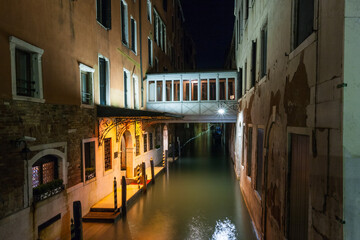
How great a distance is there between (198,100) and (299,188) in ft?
35.0

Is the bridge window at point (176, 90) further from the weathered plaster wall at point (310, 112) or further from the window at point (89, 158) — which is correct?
the weathered plaster wall at point (310, 112)

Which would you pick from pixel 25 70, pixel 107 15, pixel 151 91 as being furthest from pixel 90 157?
pixel 151 91

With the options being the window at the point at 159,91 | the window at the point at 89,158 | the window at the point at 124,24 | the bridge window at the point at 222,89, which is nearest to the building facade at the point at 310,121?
the window at the point at 89,158

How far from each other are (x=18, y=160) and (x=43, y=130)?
1.04 metres

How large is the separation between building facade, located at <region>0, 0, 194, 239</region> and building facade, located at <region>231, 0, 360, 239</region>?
5269 millimetres

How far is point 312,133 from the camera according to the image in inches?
129

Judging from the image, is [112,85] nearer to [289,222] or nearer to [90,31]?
[90,31]

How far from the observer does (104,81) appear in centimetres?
973

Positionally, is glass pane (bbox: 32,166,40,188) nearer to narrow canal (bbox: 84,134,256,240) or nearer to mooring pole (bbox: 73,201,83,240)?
mooring pole (bbox: 73,201,83,240)

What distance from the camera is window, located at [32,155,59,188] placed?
6.09 m

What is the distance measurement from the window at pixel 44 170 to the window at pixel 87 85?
7.99 feet

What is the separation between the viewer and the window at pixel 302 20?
3.79m

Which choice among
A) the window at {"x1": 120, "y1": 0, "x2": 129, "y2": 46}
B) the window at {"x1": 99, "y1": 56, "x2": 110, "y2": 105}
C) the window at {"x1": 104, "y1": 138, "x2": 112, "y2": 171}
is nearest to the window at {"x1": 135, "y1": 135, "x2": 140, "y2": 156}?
the window at {"x1": 104, "y1": 138, "x2": 112, "y2": 171}

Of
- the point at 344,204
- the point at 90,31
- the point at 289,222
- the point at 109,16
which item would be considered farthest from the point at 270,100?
the point at 109,16
